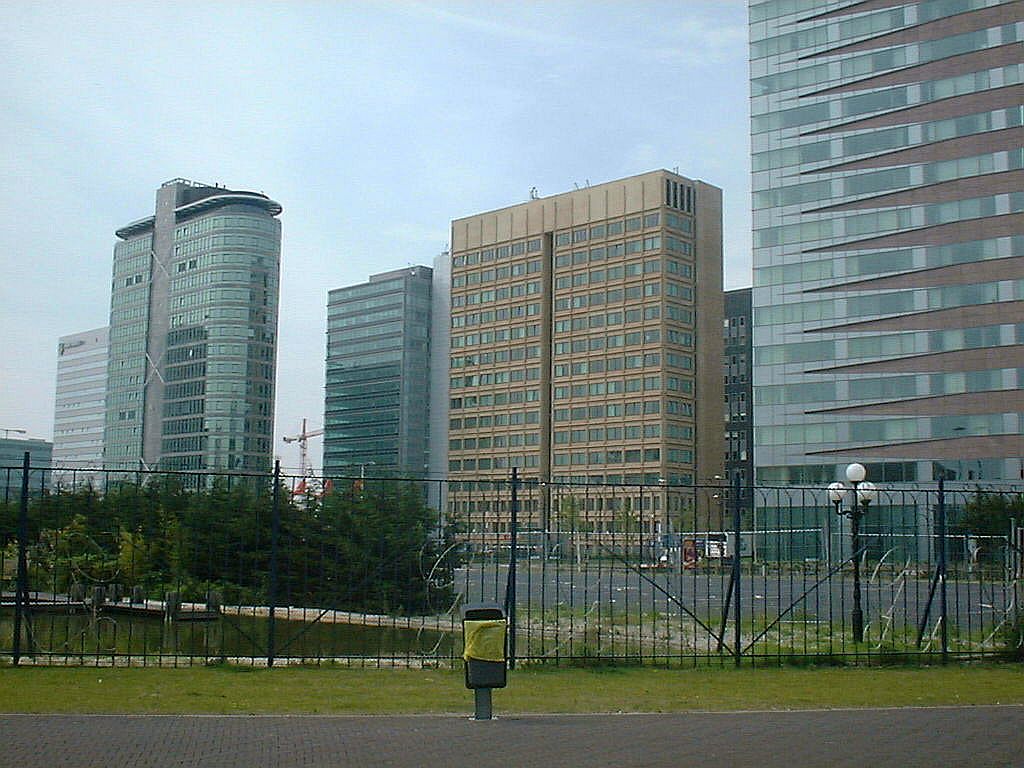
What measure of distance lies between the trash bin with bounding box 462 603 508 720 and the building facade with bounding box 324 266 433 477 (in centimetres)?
15414

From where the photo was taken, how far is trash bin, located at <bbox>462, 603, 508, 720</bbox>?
11.6 metres

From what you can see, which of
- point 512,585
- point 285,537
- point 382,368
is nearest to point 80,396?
point 382,368

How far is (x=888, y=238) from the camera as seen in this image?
7844 centimetres

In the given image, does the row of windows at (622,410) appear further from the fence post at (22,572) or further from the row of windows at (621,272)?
the fence post at (22,572)

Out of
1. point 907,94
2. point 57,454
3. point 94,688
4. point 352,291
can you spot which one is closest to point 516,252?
point 352,291

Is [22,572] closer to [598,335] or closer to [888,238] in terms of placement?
[888,238]

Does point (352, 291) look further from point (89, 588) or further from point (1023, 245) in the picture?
point (89, 588)

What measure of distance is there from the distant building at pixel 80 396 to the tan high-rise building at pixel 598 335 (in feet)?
247

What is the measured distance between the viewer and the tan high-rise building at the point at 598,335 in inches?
4781

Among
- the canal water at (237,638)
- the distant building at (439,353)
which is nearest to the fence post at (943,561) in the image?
the canal water at (237,638)

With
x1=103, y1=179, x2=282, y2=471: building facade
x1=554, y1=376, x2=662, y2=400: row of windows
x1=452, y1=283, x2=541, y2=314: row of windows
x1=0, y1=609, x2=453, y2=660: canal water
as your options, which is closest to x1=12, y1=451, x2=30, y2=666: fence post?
x1=0, y1=609, x2=453, y2=660: canal water

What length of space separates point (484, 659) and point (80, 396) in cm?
19193

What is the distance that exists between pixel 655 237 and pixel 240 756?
11404 cm

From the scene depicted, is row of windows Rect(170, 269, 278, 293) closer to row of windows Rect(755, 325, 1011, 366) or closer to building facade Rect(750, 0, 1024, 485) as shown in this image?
building facade Rect(750, 0, 1024, 485)
